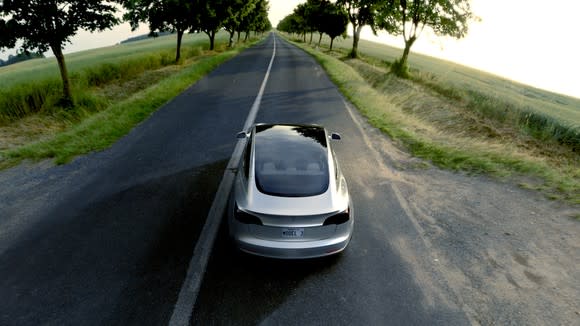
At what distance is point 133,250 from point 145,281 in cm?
71

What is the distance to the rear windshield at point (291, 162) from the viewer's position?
3.98 metres

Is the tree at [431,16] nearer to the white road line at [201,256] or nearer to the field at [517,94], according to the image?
the field at [517,94]

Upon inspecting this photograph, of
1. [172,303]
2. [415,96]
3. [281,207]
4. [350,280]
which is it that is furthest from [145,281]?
[415,96]

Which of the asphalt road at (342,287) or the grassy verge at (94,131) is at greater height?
the grassy verge at (94,131)

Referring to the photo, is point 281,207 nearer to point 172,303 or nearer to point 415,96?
point 172,303

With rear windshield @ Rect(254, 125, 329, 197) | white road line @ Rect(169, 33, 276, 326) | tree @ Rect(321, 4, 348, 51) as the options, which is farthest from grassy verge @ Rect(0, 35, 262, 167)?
tree @ Rect(321, 4, 348, 51)

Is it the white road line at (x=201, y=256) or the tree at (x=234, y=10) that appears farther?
the tree at (x=234, y=10)

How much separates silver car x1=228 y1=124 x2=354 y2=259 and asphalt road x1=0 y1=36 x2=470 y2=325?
50cm

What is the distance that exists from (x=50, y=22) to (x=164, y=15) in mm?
13312

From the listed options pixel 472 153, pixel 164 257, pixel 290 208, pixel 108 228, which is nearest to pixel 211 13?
pixel 472 153

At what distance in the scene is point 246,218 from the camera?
12.6 ft

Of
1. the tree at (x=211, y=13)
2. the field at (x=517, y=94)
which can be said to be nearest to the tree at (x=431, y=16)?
the field at (x=517, y=94)

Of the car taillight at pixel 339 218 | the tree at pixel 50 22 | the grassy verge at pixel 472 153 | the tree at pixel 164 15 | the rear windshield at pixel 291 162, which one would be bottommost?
the grassy verge at pixel 472 153

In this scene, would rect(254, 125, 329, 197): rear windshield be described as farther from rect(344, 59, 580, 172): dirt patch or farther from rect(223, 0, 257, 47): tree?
rect(223, 0, 257, 47): tree
